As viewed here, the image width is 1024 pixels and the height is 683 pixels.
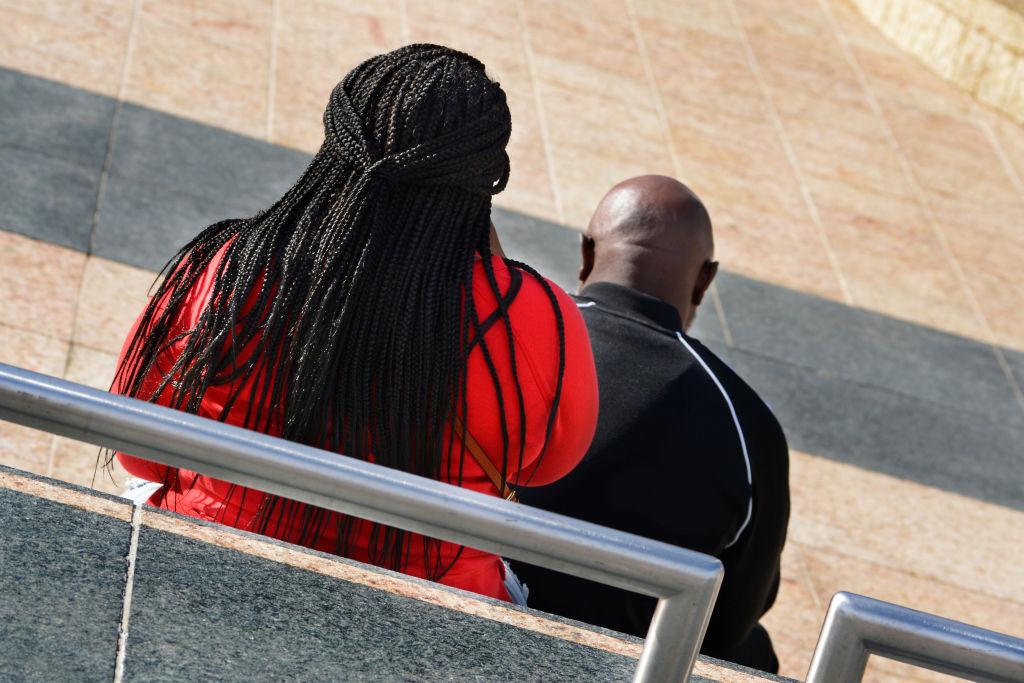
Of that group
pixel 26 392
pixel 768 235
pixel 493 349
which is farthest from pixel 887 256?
pixel 26 392

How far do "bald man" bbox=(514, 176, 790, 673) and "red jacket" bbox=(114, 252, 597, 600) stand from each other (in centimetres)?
53

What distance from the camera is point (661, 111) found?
7.36 meters

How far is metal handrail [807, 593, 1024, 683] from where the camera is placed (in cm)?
151

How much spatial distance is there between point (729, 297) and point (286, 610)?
14.1 feet

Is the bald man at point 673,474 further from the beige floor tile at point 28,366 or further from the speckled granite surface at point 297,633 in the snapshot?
the beige floor tile at point 28,366

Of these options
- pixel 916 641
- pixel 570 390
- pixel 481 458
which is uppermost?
pixel 916 641

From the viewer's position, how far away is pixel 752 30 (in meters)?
8.80

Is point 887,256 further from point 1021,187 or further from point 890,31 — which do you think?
point 890,31

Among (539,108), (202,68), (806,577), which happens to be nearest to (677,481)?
(806,577)

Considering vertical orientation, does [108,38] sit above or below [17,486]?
below

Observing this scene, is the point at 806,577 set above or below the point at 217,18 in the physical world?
below

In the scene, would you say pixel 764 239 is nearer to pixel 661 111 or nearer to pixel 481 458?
pixel 661 111

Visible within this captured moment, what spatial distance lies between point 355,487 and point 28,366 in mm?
3002

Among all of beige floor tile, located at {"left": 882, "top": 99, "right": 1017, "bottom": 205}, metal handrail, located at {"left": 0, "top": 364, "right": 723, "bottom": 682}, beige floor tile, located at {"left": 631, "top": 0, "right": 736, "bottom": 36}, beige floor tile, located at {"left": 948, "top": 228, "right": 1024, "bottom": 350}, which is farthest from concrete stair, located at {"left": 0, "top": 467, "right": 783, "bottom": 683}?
beige floor tile, located at {"left": 631, "top": 0, "right": 736, "bottom": 36}
